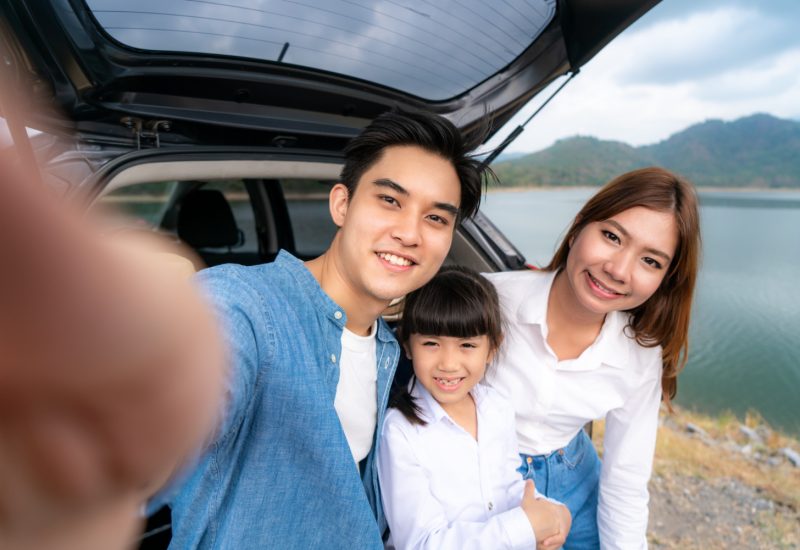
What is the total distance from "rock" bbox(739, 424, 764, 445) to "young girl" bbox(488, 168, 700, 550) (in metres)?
→ 4.39

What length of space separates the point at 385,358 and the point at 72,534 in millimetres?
1133

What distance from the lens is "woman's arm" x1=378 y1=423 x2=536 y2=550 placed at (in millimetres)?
1157

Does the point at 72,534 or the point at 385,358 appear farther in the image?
the point at 385,358

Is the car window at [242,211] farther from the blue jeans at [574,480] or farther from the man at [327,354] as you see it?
the blue jeans at [574,480]

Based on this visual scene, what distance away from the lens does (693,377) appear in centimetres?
917

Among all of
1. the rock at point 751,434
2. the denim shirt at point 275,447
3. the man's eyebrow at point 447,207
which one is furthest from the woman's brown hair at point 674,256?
the rock at point 751,434

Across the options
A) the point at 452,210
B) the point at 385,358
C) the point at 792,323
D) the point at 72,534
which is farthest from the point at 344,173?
the point at 792,323

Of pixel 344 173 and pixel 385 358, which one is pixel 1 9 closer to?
pixel 344 173

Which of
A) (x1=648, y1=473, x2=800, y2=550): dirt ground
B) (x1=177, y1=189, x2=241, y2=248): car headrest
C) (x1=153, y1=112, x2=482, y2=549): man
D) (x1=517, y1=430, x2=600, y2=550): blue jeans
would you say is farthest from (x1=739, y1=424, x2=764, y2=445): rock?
(x1=177, y1=189, x2=241, y2=248): car headrest

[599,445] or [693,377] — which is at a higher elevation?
[599,445]

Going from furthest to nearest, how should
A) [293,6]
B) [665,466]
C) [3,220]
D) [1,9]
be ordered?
1. [665,466]
2. [293,6]
3. [1,9]
4. [3,220]

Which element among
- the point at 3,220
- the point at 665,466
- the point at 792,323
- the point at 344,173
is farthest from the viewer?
the point at 792,323

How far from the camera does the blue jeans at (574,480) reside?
154 centimetres

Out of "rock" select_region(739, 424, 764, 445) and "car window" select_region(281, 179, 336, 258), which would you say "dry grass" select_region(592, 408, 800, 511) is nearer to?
"rock" select_region(739, 424, 764, 445)
